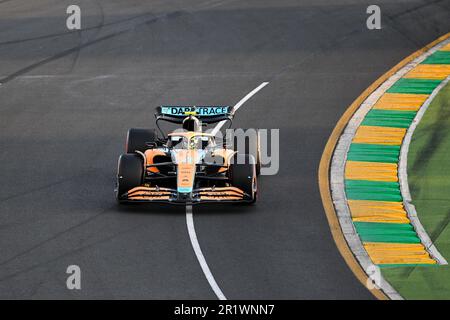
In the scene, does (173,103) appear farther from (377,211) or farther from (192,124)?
(377,211)

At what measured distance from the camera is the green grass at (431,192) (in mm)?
19266

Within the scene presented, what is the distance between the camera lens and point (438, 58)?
3428 cm

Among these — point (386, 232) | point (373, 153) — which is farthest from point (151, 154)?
point (373, 153)

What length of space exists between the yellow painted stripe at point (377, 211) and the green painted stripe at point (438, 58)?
11.5 metres

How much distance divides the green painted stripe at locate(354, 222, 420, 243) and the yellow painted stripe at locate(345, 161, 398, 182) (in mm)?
2645

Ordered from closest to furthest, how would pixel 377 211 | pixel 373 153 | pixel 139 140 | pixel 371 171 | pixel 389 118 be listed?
pixel 377 211
pixel 139 140
pixel 371 171
pixel 373 153
pixel 389 118

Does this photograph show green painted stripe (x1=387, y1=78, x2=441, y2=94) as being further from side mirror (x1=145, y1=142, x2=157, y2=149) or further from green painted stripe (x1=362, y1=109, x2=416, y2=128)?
side mirror (x1=145, y1=142, x2=157, y2=149)

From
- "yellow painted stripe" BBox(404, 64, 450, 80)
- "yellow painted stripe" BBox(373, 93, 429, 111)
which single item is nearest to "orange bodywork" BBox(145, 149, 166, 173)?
"yellow painted stripe" BBox(373, 93, 429, 111)

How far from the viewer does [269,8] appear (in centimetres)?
3919

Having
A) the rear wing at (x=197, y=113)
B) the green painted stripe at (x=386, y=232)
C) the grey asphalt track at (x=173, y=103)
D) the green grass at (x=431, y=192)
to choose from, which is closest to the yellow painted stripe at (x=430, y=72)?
the grey asphalt track at (x=173, y=103)

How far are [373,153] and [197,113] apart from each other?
4242 millimetres

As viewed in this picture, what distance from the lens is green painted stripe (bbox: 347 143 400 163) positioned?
1029 inches

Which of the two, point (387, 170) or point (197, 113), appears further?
point (387, 170)

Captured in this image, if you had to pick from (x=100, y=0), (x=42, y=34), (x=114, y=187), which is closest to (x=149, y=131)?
(x=114, y=187)
